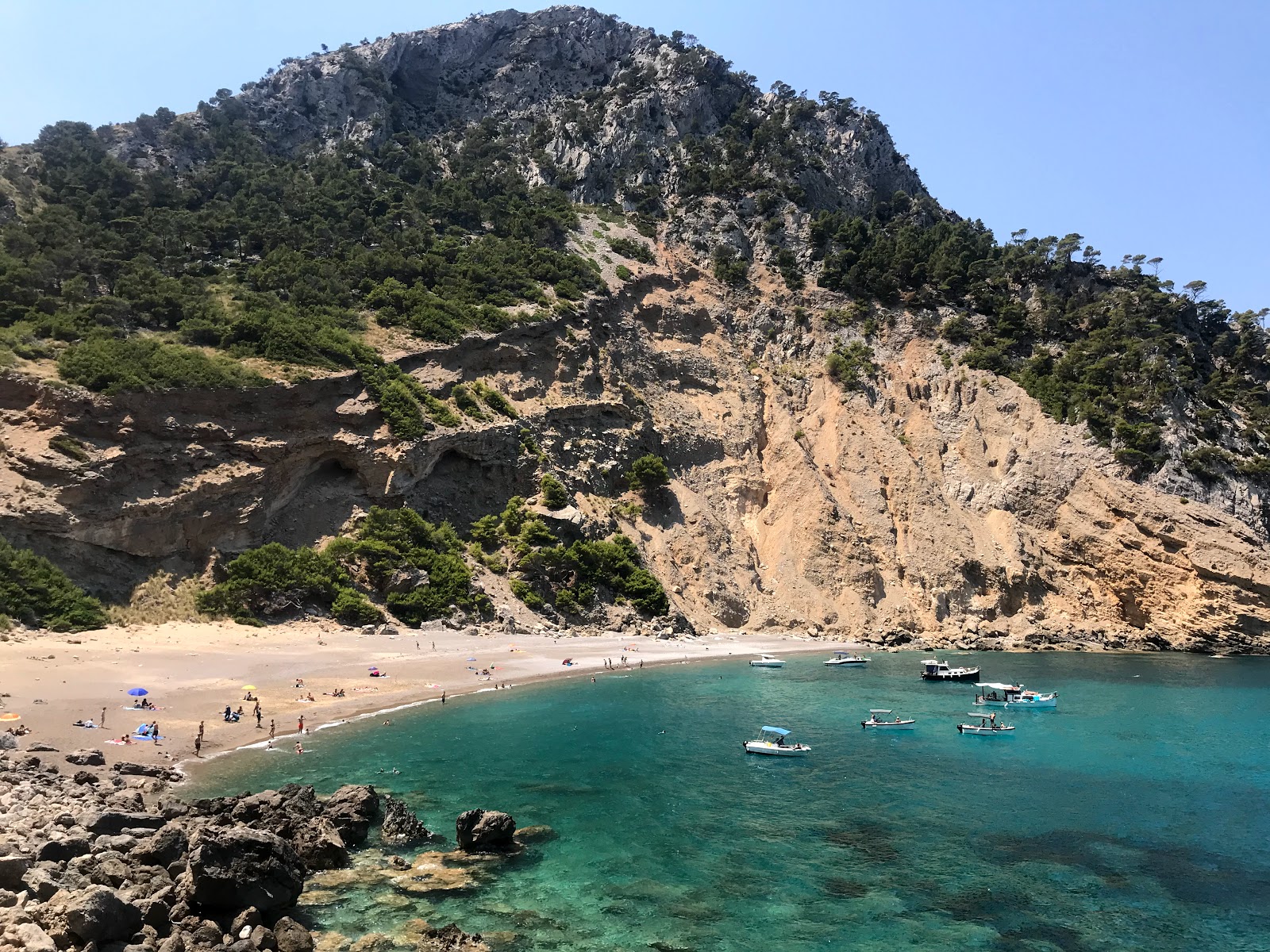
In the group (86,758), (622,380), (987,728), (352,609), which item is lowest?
(987,728)

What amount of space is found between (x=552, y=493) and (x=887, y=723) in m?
29.8

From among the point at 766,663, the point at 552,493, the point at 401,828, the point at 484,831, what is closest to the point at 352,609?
the point at 552,493

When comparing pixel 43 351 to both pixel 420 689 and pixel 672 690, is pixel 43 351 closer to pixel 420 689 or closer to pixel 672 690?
pixel 420 689

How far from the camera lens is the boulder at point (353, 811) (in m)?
17.7

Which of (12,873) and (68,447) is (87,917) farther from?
(68,447)

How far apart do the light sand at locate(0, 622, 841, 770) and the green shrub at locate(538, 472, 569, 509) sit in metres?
9.45

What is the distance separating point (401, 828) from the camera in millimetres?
18078

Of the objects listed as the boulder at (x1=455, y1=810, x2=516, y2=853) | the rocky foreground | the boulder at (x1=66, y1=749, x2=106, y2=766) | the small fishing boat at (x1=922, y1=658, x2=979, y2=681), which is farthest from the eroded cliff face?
the boulder at (x1=455, y1=810, x2=516, y2=853)

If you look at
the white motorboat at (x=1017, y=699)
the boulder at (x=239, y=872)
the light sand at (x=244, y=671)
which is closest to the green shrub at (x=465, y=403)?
the light sand at (x=244, y=671)

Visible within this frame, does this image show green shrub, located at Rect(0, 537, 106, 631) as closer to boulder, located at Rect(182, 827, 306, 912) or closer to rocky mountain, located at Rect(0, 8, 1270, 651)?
rocky mountain, located at Rect(0, 8, 1270, 651)

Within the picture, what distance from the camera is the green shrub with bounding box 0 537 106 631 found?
34.0 meters

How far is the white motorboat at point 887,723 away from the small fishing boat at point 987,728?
6.39 feet

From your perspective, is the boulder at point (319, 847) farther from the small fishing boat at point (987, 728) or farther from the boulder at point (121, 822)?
the small fishing boat at point (987, 728)

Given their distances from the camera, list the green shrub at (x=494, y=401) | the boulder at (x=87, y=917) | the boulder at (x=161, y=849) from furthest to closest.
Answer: the green shrub at (x=494, y=401) → the boulder at (x=161, y=849) → the boulder at (x=87, y=917)
